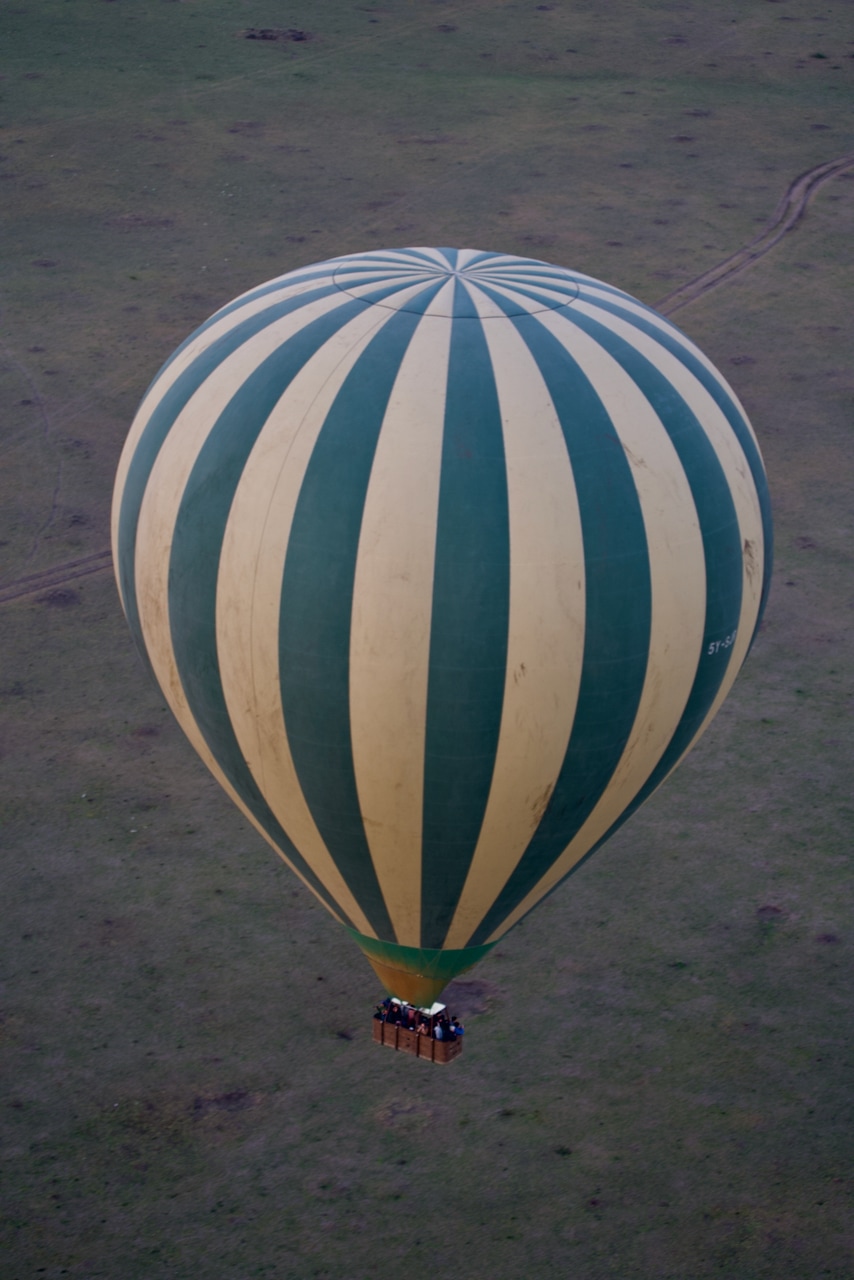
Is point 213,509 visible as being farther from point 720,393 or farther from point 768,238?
point 768,238

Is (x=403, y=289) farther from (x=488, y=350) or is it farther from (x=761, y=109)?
(x=761, y=109)

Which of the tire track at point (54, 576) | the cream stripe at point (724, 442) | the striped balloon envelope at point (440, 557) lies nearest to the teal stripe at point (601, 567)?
the striped balloon envelope at point (440, 557)

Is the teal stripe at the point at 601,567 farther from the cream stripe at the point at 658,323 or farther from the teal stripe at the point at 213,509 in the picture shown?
the teal stripe at the point at 213,509

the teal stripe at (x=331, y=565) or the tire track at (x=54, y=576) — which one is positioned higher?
the tire track at (x=54, y=576)

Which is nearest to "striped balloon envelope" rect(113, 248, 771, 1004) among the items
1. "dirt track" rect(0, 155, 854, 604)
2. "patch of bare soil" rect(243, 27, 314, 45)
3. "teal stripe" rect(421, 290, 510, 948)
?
"teal stripe" rect(421, 290, 510, 948)

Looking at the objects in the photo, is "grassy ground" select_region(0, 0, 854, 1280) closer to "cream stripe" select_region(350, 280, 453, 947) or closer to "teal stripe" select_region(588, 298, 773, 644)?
"cream stripe" select_region(350, 280, 453, 947)

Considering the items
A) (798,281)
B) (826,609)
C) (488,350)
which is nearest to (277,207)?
(798,281)

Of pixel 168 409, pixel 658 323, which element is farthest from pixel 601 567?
pixel 168 409
